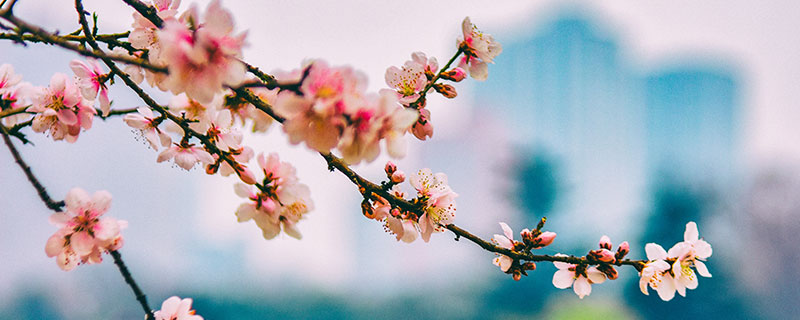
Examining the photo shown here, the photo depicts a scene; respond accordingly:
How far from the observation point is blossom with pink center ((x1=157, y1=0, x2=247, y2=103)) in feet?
1.46

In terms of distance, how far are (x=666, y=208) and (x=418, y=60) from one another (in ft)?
23.5

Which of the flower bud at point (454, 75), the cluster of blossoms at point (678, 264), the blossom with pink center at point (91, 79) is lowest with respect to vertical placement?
the cluster of blossoms at point (678, 264)

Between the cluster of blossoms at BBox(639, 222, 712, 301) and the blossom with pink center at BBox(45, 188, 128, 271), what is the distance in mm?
700

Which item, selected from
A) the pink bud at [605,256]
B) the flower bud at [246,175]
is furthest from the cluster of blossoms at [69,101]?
the pink bud at [605,256]

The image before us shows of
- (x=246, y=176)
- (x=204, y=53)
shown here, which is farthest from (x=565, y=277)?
(x=204, y=53)

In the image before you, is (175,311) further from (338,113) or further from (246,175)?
(338,113)

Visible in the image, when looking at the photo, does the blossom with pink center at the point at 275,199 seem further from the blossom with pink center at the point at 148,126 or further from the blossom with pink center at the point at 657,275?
the blossom with pink center at the point at 657,275

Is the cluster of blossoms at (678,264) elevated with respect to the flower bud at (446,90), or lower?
lower

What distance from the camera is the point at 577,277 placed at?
0.75m

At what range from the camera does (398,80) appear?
76 cm

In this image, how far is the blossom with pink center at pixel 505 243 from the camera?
718mm

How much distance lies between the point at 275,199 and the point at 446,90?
0.26 metres

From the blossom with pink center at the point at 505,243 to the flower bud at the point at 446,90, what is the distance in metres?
0.18

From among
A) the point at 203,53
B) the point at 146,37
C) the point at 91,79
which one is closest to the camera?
the point at 203,53
